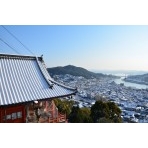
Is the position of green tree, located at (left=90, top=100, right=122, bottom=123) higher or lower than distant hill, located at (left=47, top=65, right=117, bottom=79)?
lower

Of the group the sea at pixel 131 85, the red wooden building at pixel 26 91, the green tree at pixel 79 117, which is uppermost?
the red wooden building at pixel 26 91

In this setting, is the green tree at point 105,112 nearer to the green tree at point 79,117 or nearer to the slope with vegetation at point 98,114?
the slope with vegetation at point 98,114

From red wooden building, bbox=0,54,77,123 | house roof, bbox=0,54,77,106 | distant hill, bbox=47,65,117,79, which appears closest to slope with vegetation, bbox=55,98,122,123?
distant hill, bbox=47,65,117,79

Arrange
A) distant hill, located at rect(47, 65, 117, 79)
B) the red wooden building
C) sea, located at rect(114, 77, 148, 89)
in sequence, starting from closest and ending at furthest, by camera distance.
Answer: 1. the red wooden building
2. distant hill, located at rect(47, 65, 117, 79)
3. sea, located at rect(114, 77, 148, 89)

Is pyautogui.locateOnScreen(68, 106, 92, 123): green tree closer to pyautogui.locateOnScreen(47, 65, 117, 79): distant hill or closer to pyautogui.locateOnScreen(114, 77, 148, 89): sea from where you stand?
pyautogui.locateOnScreen(47, 65, 117, 79): distant hill

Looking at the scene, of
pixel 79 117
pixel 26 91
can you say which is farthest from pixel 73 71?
pixel 26 91

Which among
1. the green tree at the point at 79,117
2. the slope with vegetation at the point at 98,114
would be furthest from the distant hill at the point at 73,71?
the slope with vegetation at the point at 98,114

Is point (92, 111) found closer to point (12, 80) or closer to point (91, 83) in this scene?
point (12, 80)

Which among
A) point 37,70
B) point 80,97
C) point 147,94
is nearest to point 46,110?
point 37,70

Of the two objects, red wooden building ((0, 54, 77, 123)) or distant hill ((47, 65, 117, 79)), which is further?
distant hill ((47, 65, 117, 79))
